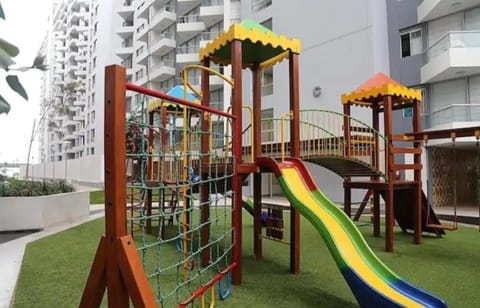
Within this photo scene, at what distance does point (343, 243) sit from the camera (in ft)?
13.1

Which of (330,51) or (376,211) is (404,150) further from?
(330,51)

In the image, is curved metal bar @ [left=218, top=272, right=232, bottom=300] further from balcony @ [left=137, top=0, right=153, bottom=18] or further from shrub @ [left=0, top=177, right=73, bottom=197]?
balcony @ [left=137, top=0, right=153, bottom=18]

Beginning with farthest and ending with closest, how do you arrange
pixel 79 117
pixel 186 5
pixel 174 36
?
pixel 79 117 → pixel 174 36 → pixel 186 5

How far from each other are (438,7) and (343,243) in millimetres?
12891

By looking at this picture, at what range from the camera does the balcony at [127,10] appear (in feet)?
118

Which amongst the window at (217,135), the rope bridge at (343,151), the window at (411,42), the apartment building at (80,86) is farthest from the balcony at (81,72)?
the rope bridge at (343,151)

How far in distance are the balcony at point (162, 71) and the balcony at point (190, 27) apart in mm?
2618

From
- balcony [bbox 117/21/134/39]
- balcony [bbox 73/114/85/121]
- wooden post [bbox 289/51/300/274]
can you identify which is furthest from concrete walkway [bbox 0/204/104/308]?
balcony [bbox 73/114/85/121]

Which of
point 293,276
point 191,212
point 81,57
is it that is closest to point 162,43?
point 191,212

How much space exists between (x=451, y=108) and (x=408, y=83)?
2081 mm

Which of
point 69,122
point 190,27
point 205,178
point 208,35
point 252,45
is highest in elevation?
point 190,27

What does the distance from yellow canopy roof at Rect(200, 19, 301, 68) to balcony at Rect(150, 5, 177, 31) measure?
24540mm

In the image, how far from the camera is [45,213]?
870cm

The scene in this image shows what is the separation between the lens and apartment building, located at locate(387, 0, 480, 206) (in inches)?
506
